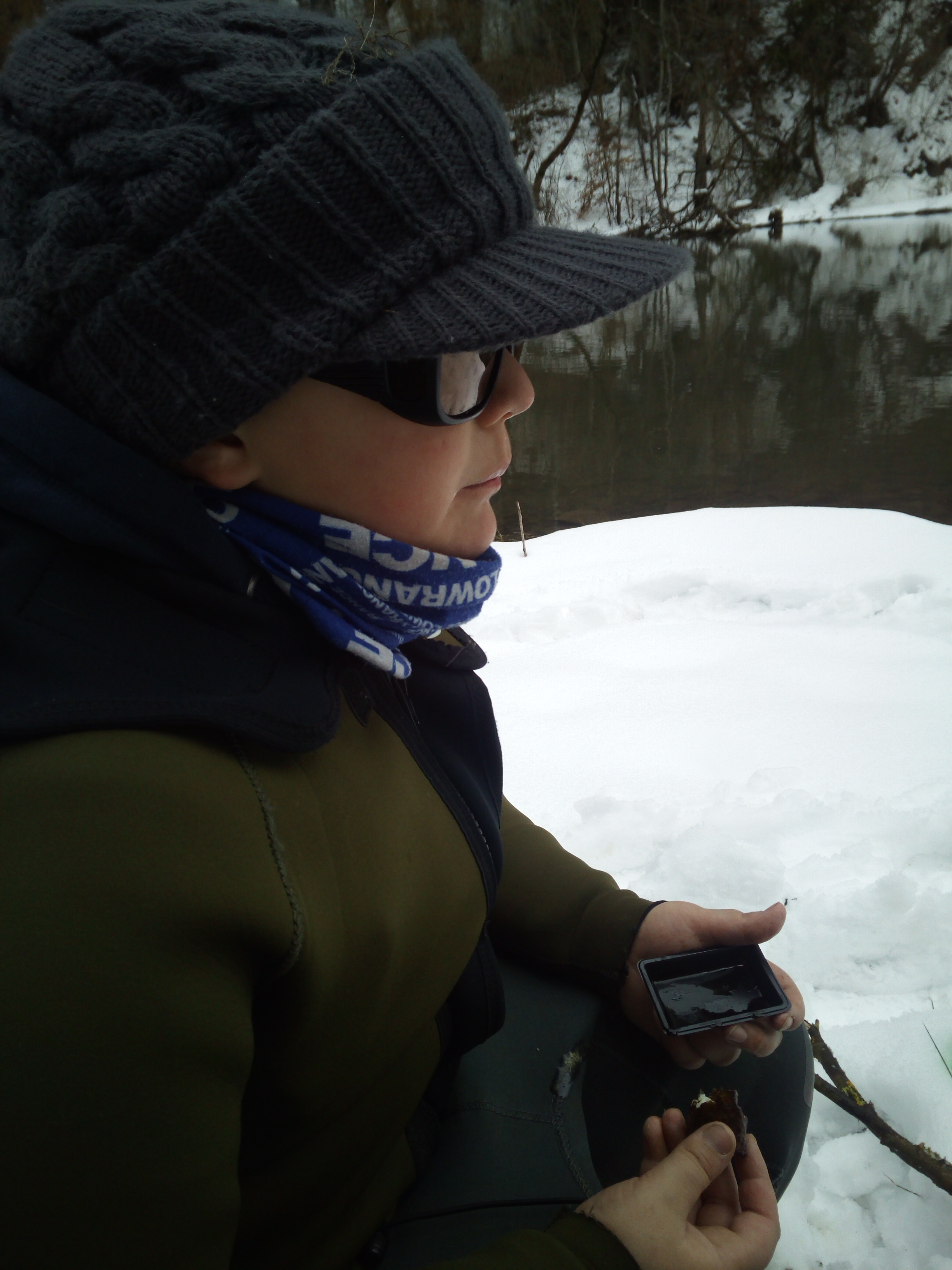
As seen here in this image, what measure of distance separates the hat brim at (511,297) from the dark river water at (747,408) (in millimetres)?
5014

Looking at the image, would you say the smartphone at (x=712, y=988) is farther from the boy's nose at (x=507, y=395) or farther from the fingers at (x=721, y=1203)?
the boy's nose at (x=507, y=395)

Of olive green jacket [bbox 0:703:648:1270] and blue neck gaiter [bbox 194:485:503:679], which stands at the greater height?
blue neck gaiter [bbox 194:485:503:679]

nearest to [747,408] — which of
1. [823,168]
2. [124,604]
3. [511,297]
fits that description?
[511,297]

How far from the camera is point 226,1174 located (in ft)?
2.15

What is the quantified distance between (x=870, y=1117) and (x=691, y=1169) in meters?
0.57

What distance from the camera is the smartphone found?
1163 mm

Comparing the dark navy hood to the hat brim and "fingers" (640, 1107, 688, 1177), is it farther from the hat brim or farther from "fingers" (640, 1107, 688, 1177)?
"fingers" (640, 1107, 688, 1177)

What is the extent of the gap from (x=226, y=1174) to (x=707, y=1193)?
630 millimetres

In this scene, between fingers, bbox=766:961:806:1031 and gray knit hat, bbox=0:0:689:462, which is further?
fingers, bbox=766:961:806:1031

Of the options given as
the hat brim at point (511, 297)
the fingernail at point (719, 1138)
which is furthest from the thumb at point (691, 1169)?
the hat brim at point (511, 297)

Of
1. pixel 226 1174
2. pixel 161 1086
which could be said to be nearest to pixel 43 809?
pixel 161 1086

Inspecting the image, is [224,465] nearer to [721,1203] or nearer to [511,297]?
[511,297]

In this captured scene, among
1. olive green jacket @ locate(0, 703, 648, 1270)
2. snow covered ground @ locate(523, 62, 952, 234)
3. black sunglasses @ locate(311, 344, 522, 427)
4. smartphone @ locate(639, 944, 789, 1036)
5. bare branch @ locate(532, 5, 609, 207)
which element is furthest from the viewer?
snow covered ground @ locate(523, 62, 952, 234)

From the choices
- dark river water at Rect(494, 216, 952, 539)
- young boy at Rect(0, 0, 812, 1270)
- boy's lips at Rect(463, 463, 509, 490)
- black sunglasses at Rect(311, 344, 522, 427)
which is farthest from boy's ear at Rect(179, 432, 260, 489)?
dark river water at Rect(494, 216, 952, 539)
